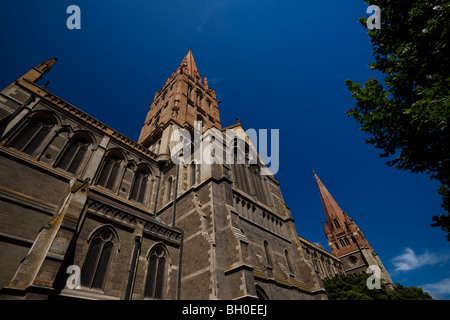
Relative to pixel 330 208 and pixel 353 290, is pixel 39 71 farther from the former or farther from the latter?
pixel 330 208

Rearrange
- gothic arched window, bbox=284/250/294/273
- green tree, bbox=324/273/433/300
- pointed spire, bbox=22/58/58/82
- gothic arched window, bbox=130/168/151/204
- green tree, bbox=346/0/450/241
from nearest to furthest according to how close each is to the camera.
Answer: green tree, bbox=346/0/450/241, pointed spire, bbox=22/58/58/82, gothic arched window, bbox=284/250/294/273, gothic arched window, bbox=130/168/151/204, green tree, bbox=324/273/433/300

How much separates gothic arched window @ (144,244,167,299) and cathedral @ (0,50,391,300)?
2.0 inches

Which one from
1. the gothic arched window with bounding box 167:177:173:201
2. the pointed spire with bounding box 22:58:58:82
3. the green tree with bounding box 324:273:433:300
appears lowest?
the green tree with bounding box 324:273:433:300

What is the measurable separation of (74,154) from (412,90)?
18910mm

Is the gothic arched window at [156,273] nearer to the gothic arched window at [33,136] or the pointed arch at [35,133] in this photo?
the pointed arch at [35,133]

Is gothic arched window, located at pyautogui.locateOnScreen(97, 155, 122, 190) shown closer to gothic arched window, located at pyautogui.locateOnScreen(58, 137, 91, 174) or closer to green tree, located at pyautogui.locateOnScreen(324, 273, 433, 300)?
gothic arched window, located at pyautogui.locateOnScreen(58, 137, 91, 174)

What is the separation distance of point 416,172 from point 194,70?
45998 mm

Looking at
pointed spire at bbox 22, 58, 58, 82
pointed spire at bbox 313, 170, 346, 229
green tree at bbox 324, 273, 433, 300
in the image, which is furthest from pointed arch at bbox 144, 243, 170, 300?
pointed spire at bbox 313, 170, 346, 229

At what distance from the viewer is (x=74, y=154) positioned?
14.9m

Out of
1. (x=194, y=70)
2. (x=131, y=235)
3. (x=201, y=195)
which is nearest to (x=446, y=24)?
(x=201, y=195)

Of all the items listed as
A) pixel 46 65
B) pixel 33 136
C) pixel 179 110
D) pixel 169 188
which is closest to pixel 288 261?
pixel 169 188

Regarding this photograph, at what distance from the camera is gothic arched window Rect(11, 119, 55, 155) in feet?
41.5

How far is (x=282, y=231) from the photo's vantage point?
19.1 metres
